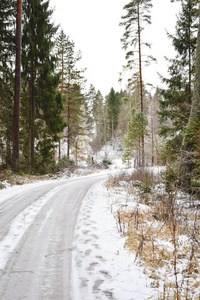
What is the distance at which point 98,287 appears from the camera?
85.8 inches

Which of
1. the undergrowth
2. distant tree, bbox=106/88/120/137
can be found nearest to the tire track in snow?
the undergrowth

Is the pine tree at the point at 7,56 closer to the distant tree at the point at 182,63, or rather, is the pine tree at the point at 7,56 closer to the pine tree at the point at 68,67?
the pine tree at the point at 68,67

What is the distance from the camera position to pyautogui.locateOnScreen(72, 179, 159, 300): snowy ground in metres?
2.08

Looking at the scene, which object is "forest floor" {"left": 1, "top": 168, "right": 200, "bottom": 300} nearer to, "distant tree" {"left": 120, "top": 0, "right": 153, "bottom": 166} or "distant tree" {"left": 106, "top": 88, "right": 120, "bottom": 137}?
"distant tree" {"left": 120, "top": 0, "right": 153, "bottom": 166}

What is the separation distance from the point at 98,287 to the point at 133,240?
1.30 metres

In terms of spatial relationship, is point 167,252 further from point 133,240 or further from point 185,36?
point 185,36

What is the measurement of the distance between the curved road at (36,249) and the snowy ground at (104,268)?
0.52 ft

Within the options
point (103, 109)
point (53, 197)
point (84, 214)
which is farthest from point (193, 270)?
point (103, 109)

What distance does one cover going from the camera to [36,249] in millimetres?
2979

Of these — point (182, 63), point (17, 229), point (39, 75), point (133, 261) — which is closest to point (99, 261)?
point (133, 261)

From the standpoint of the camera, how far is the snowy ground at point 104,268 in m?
2.08

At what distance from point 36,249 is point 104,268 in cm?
117

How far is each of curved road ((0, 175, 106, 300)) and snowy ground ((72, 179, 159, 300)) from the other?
16 cm

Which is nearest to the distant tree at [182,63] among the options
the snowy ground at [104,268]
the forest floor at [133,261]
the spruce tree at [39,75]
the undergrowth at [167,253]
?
the spruce tree at [39,75]
